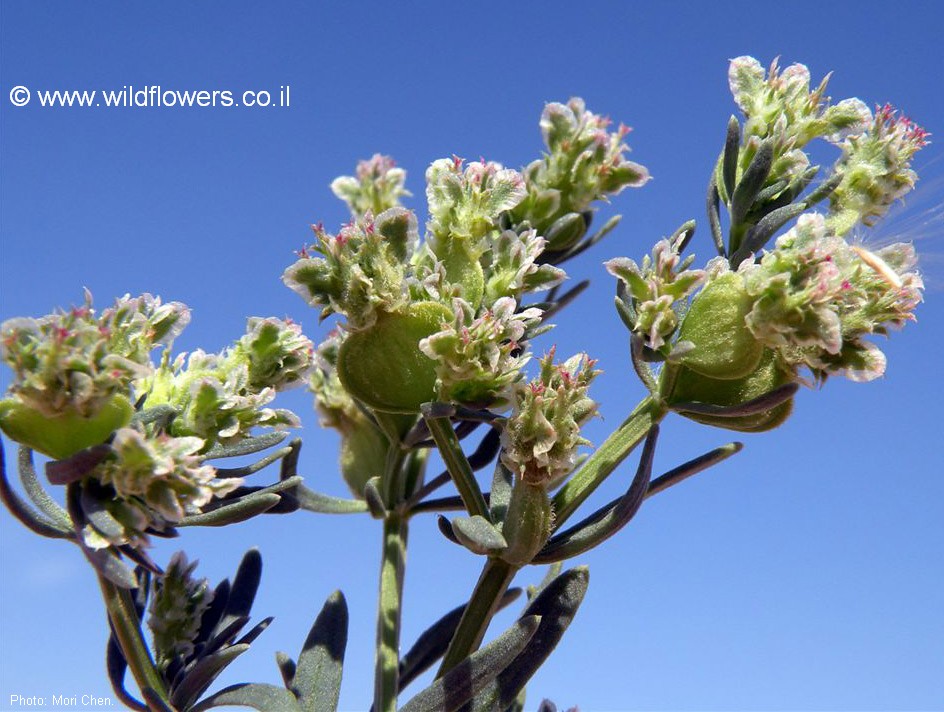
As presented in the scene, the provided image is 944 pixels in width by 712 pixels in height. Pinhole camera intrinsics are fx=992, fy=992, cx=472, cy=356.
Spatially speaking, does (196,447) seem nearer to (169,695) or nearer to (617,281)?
(169,695)

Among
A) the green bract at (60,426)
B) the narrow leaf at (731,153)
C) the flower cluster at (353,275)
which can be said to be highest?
the narrow leaf at (731,153)

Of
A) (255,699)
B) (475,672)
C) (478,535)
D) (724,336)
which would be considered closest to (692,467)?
(724,336)

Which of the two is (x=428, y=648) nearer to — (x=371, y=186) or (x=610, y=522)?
(x=610, y=522)

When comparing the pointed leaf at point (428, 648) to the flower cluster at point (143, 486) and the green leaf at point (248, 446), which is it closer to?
the green leaf at point (248, 446)

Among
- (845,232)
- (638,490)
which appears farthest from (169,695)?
(845,232)

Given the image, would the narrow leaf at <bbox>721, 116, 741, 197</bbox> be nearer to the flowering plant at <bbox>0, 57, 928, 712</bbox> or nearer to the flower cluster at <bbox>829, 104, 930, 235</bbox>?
the flowering plant at <bbox>0, 57, 928, 712</bbox>

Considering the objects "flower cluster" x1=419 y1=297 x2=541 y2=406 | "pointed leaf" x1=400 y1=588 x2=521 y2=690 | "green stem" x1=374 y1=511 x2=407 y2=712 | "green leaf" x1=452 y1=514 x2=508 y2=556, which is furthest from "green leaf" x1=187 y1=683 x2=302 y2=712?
"flower cluster" x1=419 y1=297 x2=541 y2=406

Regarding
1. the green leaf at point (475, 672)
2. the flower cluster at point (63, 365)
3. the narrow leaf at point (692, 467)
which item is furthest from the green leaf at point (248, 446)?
the narrow leaf at point (692, 467)
